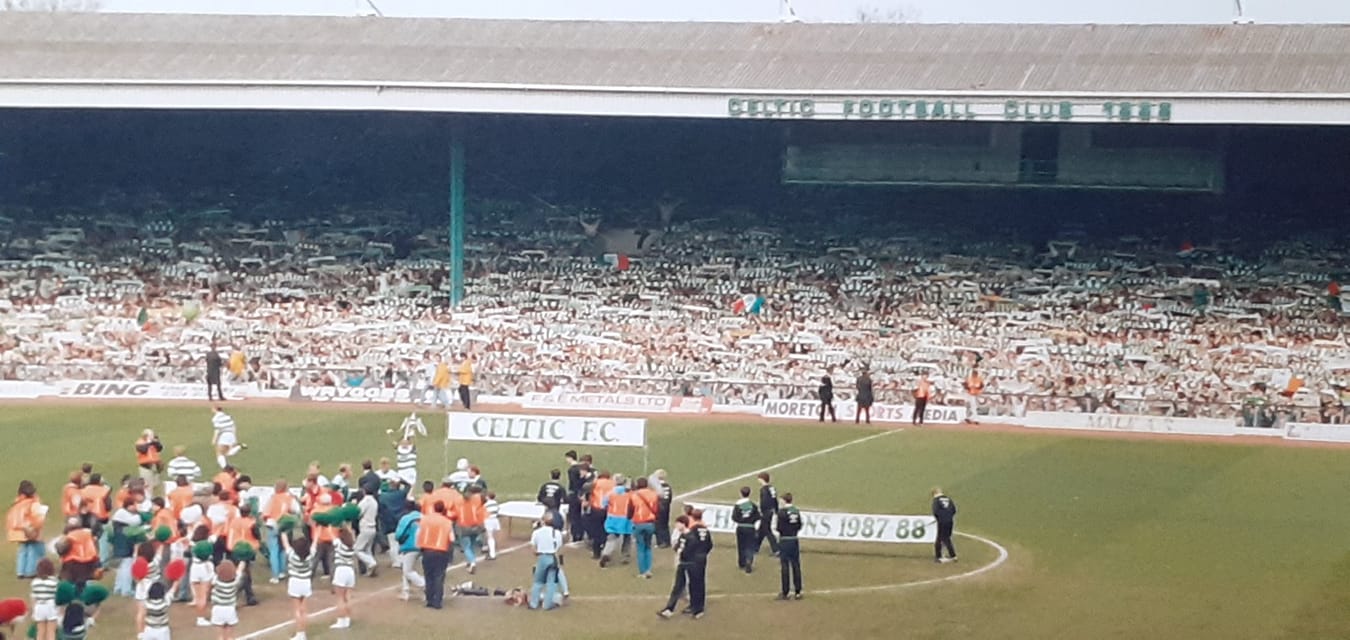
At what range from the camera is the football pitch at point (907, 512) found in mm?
19828

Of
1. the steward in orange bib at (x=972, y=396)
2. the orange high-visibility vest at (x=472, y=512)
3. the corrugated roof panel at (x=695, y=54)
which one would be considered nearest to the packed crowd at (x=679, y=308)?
the steward in orange bib at (x=972, y=396)

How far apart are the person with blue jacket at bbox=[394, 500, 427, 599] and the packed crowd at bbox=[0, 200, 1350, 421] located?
1885 cm

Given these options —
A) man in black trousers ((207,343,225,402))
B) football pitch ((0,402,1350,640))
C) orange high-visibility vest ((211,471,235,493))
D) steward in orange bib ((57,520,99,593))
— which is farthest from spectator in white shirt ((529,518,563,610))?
man in black trousers ((207,343,225,402))

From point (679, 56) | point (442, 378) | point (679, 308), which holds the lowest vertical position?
point (442, 378)

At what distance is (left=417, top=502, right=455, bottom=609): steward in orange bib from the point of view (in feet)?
64.3

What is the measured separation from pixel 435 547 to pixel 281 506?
7.90 feet

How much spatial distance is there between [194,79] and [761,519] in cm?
2561

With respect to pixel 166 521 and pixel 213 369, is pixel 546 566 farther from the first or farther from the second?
pixel 213 369

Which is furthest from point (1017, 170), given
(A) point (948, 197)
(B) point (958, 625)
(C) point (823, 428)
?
(B) point (958, 625)

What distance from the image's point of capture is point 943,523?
2297 cm

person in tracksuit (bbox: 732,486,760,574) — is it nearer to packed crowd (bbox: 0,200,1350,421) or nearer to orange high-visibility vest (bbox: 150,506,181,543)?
orange high-visibility vest (bbox: 150,506,181,543)

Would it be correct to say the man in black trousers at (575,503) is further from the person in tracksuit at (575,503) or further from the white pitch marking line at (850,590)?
the white pitch marking line at (850,590)

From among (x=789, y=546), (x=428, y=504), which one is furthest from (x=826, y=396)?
(x=428, y=504)

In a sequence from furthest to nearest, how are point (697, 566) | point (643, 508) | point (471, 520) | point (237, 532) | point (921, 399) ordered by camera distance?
point (921, 399)
point (471, 520)
point (643, 508)
point (697, 566)
point (237, 532)
